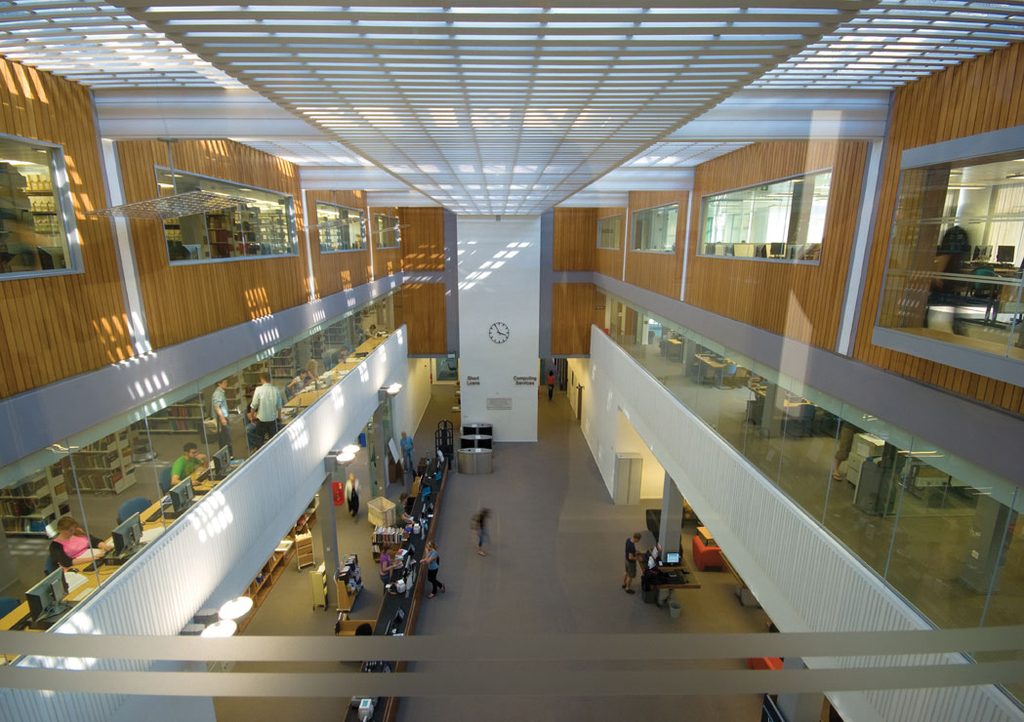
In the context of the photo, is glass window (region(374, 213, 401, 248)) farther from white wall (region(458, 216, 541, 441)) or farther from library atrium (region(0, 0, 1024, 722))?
library atrium (region(0, 0, 1024, 722))

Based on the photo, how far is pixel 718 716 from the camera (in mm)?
7184

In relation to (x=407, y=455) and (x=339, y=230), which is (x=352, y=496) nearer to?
(x=407, y=455)

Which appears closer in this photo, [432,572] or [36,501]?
[36,501]

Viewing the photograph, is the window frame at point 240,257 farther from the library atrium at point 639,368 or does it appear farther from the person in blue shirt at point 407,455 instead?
the person in blue shirt at point 407,455

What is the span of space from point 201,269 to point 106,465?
350cm

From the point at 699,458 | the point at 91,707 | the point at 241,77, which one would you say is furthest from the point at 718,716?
the point at 241,77

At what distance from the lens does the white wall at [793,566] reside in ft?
11.6

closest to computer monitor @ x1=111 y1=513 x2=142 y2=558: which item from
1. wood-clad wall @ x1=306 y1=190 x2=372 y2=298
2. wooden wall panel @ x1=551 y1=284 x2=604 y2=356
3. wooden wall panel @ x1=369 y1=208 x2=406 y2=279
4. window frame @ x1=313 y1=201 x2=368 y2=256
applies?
wood-clad wall @ x1=306 y1=190 x2=372 y2=298

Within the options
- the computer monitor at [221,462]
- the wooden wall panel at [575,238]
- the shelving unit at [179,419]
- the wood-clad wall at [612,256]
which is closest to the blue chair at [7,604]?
the shelving unit at [179,419]

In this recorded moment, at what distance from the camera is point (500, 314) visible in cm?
1653

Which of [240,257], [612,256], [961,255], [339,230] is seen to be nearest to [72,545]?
[240,257]

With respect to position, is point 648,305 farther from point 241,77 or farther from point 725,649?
point 725,649

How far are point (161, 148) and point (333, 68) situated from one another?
5.07 metres

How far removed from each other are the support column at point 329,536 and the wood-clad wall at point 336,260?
4.34 meters
